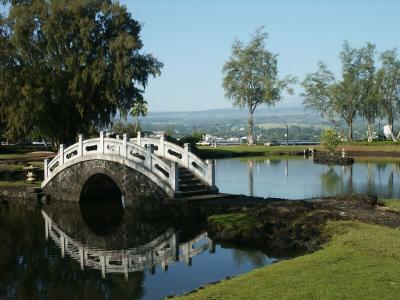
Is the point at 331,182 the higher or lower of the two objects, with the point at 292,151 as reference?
lower

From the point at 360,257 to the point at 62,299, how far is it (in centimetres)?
632

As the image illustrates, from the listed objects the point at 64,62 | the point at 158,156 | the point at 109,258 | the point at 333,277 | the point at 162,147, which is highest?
the point at 64,62

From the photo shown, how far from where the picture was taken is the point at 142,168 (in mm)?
21406

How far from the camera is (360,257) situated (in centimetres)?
→ 1105

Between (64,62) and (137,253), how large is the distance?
26455 mm

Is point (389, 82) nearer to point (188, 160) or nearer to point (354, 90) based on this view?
point (354, 90)

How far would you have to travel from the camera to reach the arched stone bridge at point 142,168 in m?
20.9

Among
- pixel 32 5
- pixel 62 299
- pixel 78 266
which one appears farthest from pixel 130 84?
pixel 62 299

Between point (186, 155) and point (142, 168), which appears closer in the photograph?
point (142, 168)

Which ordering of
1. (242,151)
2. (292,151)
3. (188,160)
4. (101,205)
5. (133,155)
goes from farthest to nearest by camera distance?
(292,151)
(242,151)
(101,205)
(133,155)
(188,160)

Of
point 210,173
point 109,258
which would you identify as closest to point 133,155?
point 210,173

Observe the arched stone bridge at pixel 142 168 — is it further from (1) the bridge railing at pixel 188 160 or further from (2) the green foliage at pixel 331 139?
(2) the green foliage at pixel 331 139

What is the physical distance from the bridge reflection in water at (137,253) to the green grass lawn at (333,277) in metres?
3.63

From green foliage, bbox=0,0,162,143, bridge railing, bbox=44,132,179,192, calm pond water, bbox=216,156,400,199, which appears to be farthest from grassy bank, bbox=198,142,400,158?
bridge railing, bbox=44,132,179,192
